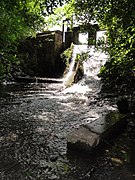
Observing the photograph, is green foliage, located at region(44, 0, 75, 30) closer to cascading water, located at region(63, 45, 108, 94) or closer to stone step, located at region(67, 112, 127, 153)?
cascading water, located at region(63, 45, 108, 94)

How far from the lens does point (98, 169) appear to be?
2984 mm

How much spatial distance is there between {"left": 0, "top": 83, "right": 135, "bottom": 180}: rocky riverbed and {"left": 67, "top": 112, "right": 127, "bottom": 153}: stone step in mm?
139

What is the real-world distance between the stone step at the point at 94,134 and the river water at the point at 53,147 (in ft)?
0.45

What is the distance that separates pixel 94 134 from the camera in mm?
3498

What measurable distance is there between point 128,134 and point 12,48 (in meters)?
3.73

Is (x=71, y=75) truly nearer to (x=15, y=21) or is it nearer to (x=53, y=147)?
(x=15, y=21)

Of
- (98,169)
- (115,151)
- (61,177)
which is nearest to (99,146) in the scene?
(115,151)

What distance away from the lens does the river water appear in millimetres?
2863

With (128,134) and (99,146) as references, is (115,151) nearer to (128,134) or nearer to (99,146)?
(99,146)

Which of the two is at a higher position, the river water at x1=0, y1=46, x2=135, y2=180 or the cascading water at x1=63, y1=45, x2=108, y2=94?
the cascading water at x1=63, y1=45, x2=108, y2=94

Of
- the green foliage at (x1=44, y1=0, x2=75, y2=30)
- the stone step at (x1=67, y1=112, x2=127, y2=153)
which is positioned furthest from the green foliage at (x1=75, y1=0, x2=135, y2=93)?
the stone step at (x1=67, y1=112, x2=127, y2=153)

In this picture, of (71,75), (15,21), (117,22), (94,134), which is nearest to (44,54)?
(71,75)

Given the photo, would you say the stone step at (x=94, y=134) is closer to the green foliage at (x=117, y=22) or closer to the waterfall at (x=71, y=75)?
the green foliage at (x=117, y=22)

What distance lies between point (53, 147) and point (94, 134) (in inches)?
30.5
